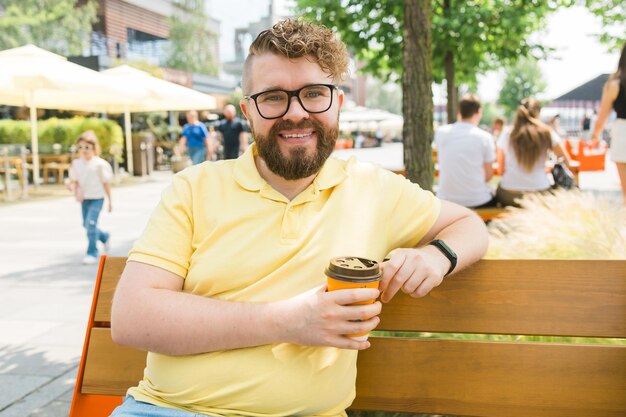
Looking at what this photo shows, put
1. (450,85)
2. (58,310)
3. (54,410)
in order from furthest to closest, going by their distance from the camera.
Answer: (450,85) < (58,310) < (54,410)

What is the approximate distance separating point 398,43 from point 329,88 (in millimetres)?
7371

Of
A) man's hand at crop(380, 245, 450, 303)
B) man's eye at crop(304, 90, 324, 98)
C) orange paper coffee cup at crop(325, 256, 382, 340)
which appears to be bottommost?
man's hand at crop(380, 245, 450, 303)

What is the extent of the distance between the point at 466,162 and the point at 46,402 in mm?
4392

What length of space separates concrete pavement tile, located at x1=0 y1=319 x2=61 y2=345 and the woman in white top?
4377mm

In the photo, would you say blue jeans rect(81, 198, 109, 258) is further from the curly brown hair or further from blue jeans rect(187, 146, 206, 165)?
blue jeans rect(187, 146, 206, 165)

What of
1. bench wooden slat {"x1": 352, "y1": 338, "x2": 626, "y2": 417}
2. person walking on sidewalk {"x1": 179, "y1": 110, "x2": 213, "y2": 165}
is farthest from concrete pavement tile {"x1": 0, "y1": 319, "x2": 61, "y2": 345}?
person walking on sidewalk {"x1": 179, "y1": 110, "x2": 213, "y2": 165}

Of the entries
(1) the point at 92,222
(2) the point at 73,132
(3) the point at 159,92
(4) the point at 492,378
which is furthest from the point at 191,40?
(4) the point at 492,378

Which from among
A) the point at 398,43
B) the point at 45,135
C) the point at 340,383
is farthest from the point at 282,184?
the point at 45,135

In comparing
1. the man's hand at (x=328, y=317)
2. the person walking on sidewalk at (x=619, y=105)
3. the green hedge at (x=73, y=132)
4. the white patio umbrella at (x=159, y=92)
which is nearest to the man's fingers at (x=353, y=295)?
the man's hand at (x=328, y=317)

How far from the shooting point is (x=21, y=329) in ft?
15.4

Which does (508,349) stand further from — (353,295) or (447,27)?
(447,27)

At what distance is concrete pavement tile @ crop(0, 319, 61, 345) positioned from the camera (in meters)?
4.45

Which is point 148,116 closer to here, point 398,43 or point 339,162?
point 398,43

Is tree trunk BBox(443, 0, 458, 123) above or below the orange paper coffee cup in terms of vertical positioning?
above
